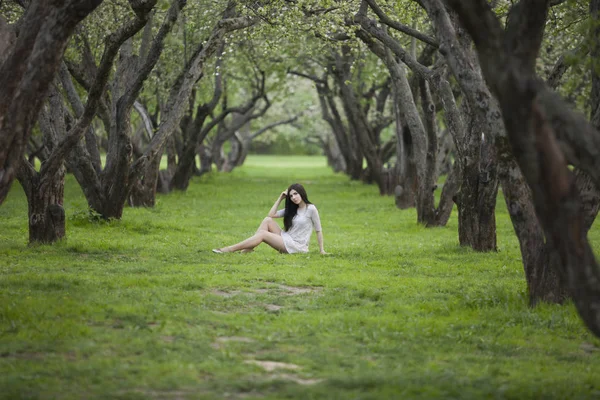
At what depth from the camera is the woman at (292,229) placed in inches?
620

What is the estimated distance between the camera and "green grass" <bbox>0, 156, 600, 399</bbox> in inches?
281

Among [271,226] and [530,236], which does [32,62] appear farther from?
[271,226]

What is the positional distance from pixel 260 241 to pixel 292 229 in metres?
0.68

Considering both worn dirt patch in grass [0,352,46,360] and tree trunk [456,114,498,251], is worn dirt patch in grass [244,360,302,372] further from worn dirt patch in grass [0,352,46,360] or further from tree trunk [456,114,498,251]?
tree trunk [456,114,498,251]

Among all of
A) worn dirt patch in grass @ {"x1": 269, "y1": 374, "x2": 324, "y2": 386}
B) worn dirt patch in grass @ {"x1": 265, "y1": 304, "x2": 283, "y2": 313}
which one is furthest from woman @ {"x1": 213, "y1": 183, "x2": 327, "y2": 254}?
worn dirt patch in grass @ {"x1": 269, "y1": 374, "x2": 324, "y2": 386}

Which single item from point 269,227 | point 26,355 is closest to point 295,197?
point 269,227

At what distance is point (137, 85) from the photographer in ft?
59.7

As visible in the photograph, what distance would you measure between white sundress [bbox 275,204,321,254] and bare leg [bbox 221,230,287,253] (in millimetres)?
108

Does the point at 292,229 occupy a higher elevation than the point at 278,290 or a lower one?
higher

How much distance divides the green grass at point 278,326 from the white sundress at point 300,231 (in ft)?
1.48

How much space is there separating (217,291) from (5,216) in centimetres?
1204

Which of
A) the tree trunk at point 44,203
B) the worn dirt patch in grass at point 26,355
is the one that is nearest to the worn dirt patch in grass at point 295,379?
the worn dirt patch in grass at point 26,355

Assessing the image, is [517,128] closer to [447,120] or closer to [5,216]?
[447,120]

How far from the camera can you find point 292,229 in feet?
52.5
